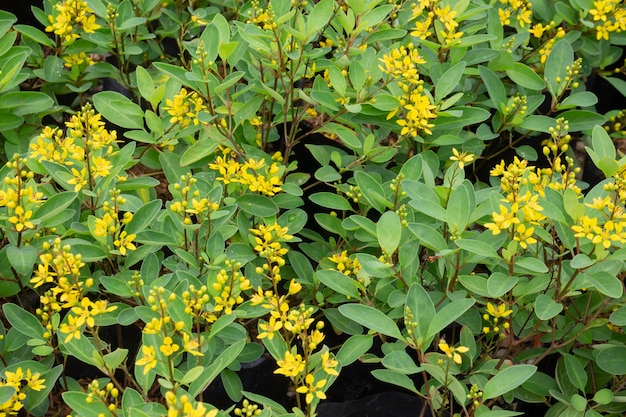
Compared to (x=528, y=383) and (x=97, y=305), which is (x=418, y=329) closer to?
(x=528, y=383)

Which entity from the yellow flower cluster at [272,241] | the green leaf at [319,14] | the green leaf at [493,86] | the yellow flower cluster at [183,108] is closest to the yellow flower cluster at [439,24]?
the green leaf at [493,86]

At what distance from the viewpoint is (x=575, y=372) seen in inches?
75.8

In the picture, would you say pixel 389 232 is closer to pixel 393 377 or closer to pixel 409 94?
pixel 393 377

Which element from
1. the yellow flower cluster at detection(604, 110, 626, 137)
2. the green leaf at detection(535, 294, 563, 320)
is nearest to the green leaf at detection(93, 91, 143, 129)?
the green leaf at detection(535, 294, 563, 320)

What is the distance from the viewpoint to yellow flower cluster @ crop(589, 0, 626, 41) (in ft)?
8.74

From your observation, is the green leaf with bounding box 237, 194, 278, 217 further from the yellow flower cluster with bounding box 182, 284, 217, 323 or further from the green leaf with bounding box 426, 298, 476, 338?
the green leaf with bounding box 426, 298, 476, 338

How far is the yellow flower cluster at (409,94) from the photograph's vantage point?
209cm

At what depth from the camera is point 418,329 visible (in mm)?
1754

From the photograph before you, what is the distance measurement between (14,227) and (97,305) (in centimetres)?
33

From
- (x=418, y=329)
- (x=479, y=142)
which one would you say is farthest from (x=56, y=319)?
(x=479, y=142)

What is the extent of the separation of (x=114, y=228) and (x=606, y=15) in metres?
2.04

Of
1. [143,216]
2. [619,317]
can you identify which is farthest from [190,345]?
[619,317]

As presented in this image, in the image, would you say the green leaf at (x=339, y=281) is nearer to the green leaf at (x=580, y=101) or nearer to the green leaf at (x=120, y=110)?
the green leaf at (x=120, y=110)

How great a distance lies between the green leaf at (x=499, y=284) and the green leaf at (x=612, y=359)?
38 cm
